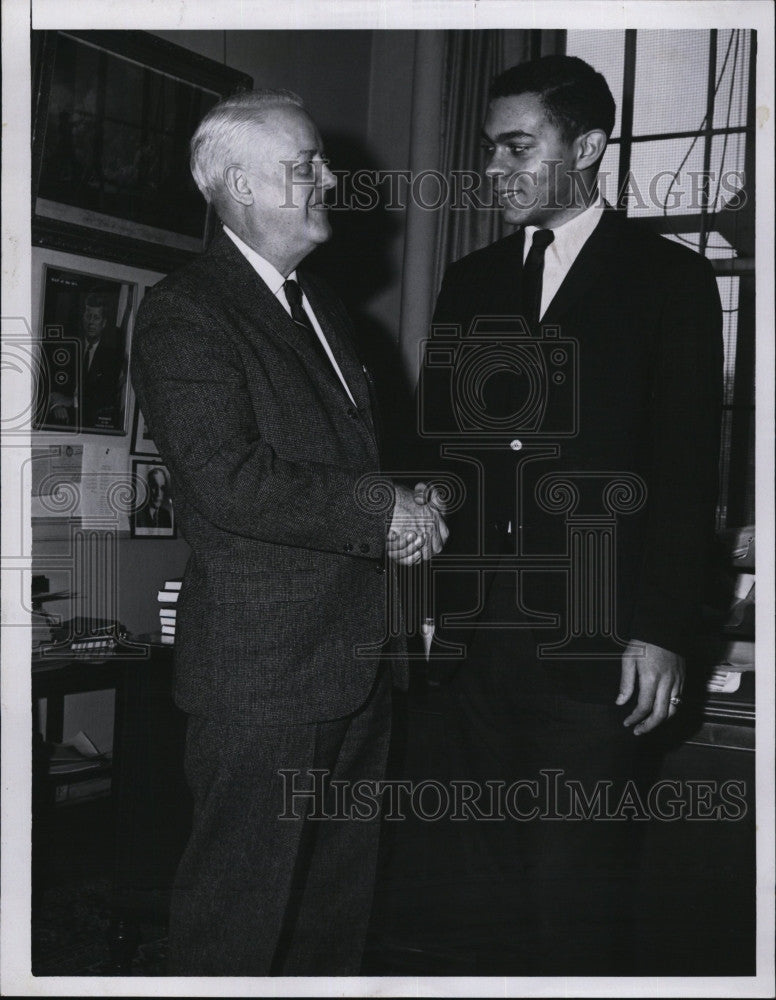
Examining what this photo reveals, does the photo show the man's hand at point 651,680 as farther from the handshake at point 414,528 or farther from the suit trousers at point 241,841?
the suit trousers at point 241,841

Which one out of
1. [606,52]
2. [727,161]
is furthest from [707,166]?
[606,52]

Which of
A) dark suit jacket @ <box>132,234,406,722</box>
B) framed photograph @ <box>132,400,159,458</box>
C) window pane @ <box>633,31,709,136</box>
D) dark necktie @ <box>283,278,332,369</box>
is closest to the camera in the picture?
dark suit jacket @ <box>132,234,406,722</box>

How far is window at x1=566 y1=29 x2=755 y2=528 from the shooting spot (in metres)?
2.96

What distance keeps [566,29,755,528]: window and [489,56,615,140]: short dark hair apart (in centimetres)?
110

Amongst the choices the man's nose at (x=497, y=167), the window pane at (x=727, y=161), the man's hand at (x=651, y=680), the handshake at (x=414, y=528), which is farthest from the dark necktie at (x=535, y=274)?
the window pane at (x=727, y=161)

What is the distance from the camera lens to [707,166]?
3.07 m

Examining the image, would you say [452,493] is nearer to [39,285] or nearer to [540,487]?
[540,487]

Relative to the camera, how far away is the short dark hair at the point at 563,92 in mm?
1951

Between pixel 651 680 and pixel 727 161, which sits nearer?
pixel 651 680

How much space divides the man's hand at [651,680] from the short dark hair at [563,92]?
1031mm

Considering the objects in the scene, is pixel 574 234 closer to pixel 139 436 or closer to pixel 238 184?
pixel 238 184

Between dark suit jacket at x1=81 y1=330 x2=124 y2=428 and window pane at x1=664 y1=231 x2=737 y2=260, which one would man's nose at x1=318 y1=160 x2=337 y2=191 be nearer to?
dark suit jacket at x1=81 y1=330 x2=124 y2=428

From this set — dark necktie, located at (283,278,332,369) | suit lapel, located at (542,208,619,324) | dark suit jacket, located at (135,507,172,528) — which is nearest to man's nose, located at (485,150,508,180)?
suit lapel, located at (542,208,619,324)

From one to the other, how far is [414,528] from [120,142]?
Answer: 1.55 meters
